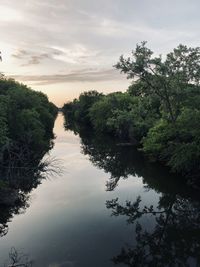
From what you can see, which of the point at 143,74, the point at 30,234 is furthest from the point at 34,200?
the point at 143,74

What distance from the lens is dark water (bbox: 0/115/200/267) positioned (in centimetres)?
2198

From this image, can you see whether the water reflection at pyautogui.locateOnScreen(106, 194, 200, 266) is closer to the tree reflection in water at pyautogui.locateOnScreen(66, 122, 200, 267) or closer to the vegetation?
the tree reflection in water at pyautogui.locateOnScreen(66, 122, 200, 267)

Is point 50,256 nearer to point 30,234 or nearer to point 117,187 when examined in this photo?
point 30,234

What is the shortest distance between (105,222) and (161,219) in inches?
165

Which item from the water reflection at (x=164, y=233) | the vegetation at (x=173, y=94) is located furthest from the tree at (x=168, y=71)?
the water reflection at (x=164, y=233)

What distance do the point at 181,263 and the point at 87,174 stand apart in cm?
2488

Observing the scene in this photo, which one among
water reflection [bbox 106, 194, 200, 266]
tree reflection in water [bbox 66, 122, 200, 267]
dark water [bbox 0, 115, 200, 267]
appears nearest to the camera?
water reflection [bbox 106, 194, 200, 266]

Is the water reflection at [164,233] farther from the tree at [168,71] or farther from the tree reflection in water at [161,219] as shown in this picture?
the tree at [168,71]

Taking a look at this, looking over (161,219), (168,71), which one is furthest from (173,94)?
(161,219)

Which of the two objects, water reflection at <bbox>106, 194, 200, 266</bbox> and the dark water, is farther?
the dark water

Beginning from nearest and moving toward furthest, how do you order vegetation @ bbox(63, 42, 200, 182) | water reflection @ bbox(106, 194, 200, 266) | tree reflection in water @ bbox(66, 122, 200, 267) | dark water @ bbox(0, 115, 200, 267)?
water reflection @ bbox(106, 194, 200, 266) → tree reflection in water @ bbox(66, 122, 200, 267) → dark water @ bbox(0, 115, 200, 267) → vegetation @ bbox(63, 42, 200, 182)

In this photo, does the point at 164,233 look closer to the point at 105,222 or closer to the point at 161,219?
the point at 161,219

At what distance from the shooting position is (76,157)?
58938mm

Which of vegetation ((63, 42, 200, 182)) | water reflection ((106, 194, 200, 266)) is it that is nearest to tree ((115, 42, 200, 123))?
vegetation ((63, 42, 200, 182))
